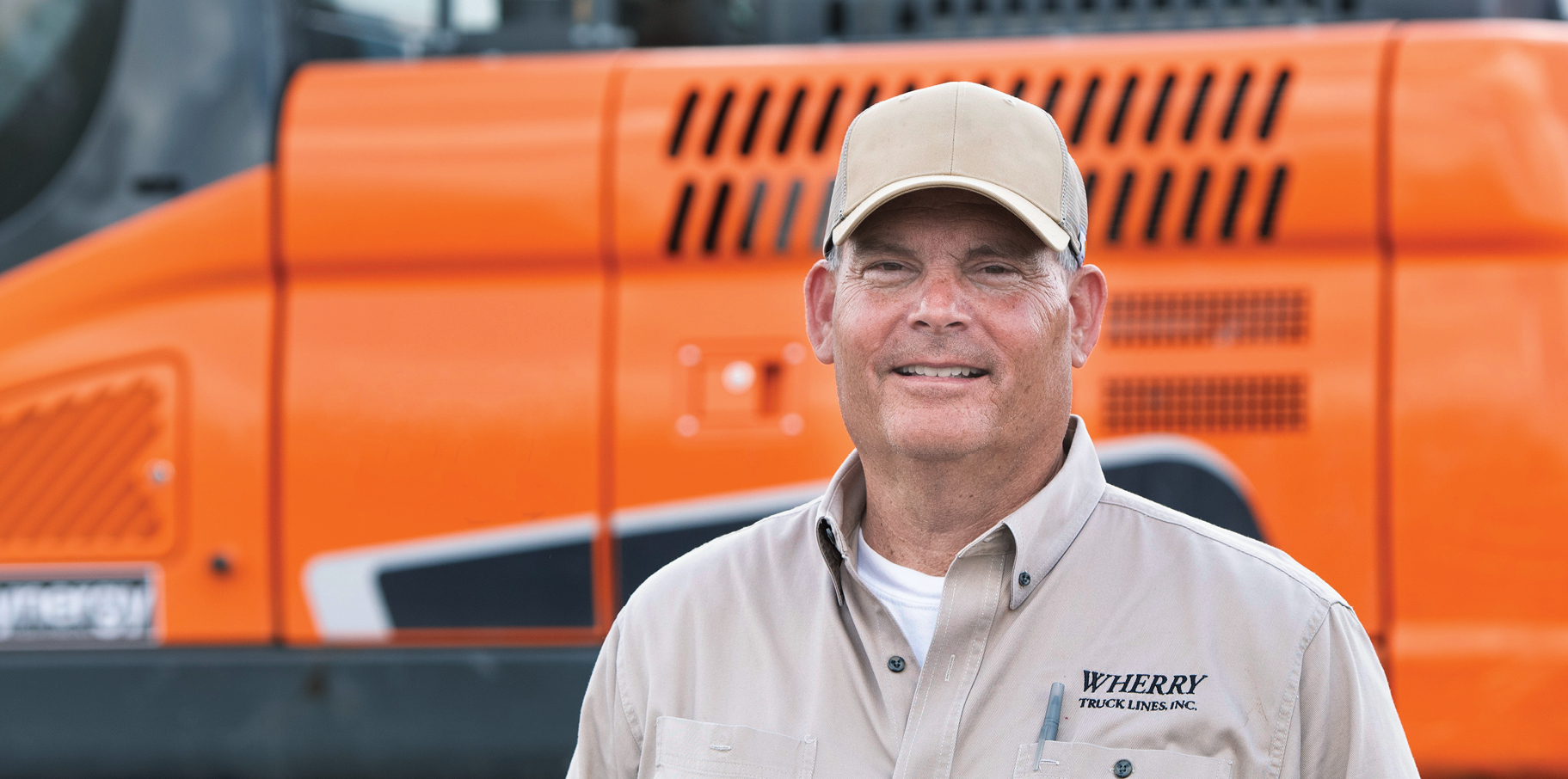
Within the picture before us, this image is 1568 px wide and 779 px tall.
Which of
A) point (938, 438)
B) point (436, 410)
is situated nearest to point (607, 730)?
point (938, 438)

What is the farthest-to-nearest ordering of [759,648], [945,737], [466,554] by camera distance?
[466,554], [759,648], [945,737]

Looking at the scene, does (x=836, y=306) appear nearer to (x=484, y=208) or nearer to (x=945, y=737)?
(x=945, y=737)

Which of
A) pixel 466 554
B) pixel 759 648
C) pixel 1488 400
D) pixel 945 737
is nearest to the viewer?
pixel 945 737

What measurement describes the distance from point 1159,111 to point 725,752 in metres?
2.01

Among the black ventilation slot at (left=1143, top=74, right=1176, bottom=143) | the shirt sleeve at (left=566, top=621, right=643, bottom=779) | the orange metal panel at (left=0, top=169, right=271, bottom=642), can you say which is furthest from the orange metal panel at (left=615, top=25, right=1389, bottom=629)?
the shirt sleeve at (left=566, top=621, right=643, bottom=779)

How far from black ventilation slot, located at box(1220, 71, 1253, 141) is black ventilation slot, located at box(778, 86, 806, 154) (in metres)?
0.87

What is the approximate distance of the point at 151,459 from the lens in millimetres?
3283

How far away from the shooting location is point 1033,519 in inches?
60.2

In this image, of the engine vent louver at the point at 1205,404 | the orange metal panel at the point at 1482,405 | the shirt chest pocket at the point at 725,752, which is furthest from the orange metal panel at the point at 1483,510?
the shirt chest pocket at the point at 725,752

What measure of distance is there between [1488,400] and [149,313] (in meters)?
2.74

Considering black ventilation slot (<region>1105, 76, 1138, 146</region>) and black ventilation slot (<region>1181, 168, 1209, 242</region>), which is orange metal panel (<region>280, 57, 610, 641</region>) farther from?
black ventilation slot (<region>1181, 168, 1209, 242</region>)

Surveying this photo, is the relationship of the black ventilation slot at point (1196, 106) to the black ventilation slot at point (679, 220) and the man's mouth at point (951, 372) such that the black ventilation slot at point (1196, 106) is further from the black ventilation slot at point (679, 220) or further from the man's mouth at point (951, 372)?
the man's mouth at point (951, 372)

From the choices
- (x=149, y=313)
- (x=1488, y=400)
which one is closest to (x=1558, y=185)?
(x=1488, y=400)

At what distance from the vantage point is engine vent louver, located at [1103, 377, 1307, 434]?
2947 mm
